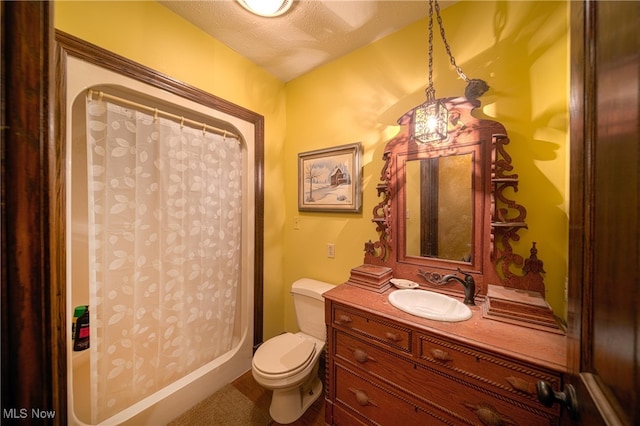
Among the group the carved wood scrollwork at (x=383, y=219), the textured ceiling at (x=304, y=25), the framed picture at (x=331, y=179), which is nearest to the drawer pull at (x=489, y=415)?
the carved wood scrollwork at (x=383, y=219)

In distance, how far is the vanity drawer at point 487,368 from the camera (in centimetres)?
81

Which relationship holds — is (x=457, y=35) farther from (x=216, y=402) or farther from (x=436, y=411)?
(x=216, y=402)

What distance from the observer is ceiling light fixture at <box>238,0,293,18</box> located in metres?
1.33

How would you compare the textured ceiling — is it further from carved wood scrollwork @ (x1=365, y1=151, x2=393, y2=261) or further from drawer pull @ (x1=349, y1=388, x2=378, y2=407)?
drawer pull @ (x1=349, y1=388, x2=378, y2=407)

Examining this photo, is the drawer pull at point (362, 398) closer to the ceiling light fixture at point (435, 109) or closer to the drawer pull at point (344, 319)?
the drawer pull at point (344, 319)

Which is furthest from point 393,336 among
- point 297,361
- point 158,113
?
point 158,113

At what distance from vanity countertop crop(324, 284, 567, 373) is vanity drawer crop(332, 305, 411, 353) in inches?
2.0

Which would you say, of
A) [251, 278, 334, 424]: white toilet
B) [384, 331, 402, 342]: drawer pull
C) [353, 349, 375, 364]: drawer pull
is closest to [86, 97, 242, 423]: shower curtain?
[251, 278, 334, 424]: white toilet

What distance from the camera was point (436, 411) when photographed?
1.01m

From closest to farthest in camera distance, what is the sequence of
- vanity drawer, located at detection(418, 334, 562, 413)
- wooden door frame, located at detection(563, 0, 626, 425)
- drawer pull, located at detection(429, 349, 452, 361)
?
wooden door frame, located at detection(563, 0, 626, 425) < vanity drawer, located at detection(418, 334, 562, 413) < drawer pull, located at detection(429, 349, 452, 361)

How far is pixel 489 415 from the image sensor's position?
891 mm

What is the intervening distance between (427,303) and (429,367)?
38cm

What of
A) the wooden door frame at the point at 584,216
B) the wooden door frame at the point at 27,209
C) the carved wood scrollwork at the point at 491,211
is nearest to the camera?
the wooden door frame at the point at 27,209

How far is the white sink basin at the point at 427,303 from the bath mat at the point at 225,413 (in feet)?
3.85
